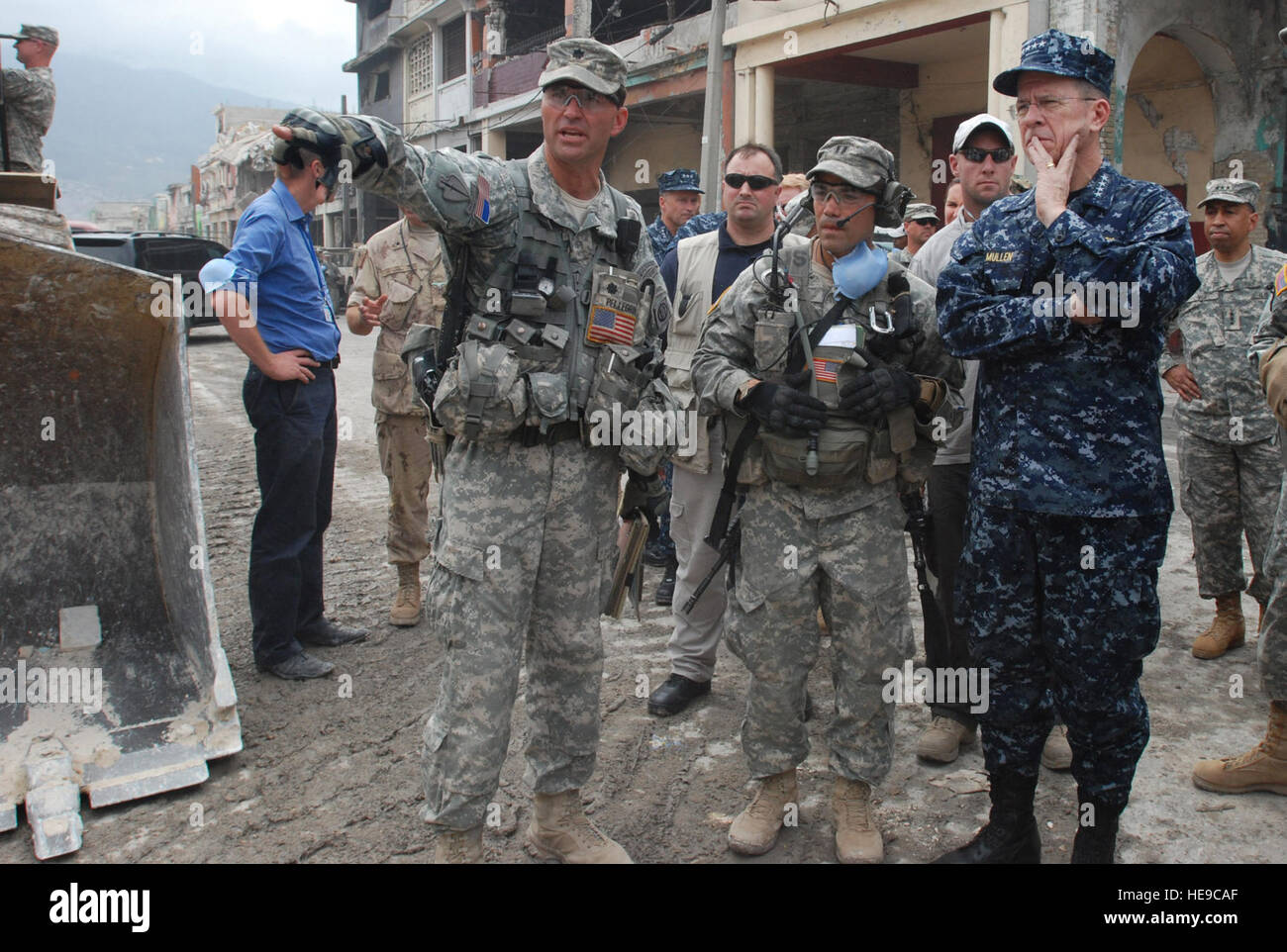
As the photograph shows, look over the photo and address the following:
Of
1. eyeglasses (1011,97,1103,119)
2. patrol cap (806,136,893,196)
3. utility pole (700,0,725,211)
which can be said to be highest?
utility pole (700,0,725,211)

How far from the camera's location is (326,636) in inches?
164

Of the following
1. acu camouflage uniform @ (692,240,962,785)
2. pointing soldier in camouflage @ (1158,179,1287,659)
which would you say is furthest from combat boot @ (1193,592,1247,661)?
acu camouflage uniform @ (692,240,962,785)

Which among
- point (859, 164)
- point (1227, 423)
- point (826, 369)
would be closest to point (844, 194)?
point (859, 164)

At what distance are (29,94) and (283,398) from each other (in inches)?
90.7

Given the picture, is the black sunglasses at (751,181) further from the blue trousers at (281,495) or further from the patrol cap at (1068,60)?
the blue trousers at (281,495)

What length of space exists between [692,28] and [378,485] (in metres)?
Result: 12.3

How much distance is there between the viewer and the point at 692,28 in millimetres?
16281

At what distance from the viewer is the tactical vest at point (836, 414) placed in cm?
266

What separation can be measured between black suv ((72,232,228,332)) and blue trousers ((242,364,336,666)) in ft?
41.4

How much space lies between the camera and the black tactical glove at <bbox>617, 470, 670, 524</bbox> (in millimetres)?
2727

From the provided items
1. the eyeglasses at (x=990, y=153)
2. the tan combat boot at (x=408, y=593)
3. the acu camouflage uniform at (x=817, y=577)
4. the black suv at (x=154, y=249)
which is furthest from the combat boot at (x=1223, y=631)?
the black suv at (x=154, y=249)

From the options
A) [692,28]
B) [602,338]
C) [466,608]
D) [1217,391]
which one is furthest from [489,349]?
[692,28]

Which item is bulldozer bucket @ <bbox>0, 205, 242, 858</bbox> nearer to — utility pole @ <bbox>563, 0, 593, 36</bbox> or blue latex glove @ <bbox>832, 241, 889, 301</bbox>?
blue latex glove @ <bbox>832, 241, 889, 301</bbox>

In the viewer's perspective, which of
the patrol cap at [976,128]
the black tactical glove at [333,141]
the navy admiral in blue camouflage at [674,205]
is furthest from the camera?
the navy admiral in blue camouflage at [674,205]
